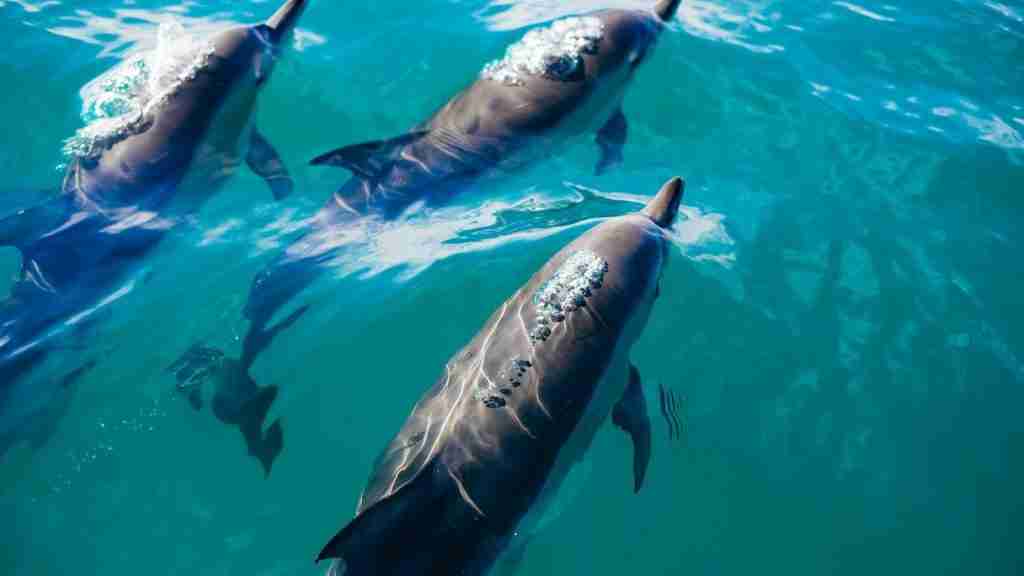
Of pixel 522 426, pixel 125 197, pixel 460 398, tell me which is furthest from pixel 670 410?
pixel 125 197

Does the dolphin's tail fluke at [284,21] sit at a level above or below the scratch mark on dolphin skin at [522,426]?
above

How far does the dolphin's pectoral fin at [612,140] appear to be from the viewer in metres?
6.84

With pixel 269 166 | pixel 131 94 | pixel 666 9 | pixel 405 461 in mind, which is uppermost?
pixel 666 9

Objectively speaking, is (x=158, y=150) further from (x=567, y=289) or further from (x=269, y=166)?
(x=567, y=289)

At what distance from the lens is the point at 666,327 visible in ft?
18.0

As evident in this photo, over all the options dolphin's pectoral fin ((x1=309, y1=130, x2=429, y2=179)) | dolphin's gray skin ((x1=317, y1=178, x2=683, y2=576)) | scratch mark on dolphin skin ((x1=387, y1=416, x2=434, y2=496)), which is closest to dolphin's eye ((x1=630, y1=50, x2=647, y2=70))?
dolphin's pectoral fin ((x1=309, y1=130, x2=429, y2=179))

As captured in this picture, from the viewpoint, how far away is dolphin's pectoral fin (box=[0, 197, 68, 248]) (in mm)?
→ 5363

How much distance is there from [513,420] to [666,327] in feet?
6.55

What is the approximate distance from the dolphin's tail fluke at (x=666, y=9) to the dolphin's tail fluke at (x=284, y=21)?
336 centimetres

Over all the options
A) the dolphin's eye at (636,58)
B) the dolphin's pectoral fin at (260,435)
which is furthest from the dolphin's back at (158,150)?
the dolphin's eye at (636,58)

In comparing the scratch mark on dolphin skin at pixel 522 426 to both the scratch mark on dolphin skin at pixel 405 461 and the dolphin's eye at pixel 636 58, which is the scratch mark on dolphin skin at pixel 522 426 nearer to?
the scratch mark on dolphin skin at pixel 405 461

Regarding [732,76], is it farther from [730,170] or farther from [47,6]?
[47,6]

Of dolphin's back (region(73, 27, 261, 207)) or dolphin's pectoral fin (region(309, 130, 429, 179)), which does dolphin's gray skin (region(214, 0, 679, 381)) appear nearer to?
dolphin's pectoral fin (region(309, 130, 429, 179))

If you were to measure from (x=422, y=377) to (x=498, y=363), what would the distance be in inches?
43.8
